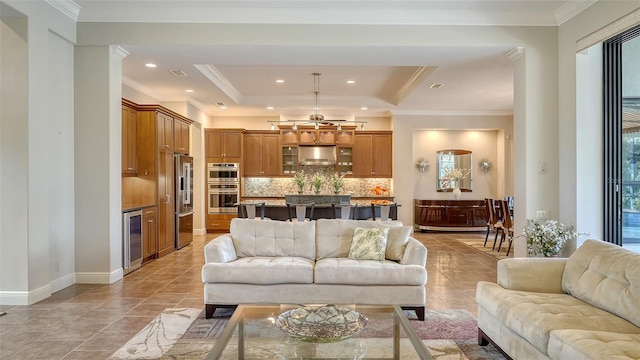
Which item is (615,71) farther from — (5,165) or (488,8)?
(5,165)

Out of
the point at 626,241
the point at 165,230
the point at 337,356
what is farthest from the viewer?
the point at 165,230

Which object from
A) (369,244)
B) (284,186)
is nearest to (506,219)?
(369,244)

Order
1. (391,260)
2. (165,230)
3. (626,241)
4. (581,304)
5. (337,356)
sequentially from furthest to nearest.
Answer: (165,230) < (626,241) < (391,260) < (581,304) < (337,356)

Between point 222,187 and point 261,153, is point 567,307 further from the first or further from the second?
point 261,153

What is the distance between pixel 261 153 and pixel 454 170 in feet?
16.8

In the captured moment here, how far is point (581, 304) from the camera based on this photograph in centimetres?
268

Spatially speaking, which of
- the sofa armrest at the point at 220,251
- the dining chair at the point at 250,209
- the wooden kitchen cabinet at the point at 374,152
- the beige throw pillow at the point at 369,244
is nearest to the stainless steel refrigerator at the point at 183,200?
the dining chair at the point at 250,209

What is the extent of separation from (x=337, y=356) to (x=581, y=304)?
175cm

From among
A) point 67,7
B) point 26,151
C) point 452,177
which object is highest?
point 67,7

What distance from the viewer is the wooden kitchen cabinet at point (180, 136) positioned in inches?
285

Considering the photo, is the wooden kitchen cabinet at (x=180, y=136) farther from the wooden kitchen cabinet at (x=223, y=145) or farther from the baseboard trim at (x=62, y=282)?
the baseboard trim at (x=62, y=282)

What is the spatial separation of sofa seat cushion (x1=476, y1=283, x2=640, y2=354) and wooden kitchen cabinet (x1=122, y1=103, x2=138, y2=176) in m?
5.31

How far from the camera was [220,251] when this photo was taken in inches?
152

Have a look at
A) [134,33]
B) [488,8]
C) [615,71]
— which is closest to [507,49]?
[488,8]
